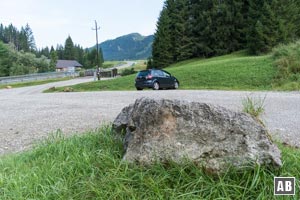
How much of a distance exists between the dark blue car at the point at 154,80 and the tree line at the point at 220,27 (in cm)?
1803

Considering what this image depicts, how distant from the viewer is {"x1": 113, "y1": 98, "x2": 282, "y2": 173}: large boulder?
2.64m

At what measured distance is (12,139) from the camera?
5668 millimetres

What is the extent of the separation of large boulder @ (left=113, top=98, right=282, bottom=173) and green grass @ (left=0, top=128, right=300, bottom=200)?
0.10 m

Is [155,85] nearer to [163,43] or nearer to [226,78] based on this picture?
[226,78]

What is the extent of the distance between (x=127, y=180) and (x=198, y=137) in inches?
31.7

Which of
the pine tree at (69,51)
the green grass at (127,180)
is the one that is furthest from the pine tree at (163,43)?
the pine tree at (69,51)

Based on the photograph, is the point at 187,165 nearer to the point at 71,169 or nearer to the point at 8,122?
the point at 71,169

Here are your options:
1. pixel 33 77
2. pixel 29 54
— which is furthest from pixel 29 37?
pixel 33 77

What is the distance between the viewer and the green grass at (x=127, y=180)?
243cm

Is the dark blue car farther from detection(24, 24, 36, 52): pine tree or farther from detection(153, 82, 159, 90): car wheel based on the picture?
detection(24, 24, 36, 52): pine tree

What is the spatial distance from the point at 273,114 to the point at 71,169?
20.1ft

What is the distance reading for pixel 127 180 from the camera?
261 cm

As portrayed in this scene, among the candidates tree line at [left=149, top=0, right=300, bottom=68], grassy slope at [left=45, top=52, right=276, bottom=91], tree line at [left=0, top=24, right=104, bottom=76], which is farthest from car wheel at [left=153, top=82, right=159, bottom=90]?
tree line at [left=0, top=24, right=104, bottom=76]

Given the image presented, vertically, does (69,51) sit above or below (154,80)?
above
